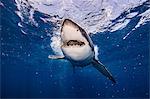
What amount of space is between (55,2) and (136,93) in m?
97.9

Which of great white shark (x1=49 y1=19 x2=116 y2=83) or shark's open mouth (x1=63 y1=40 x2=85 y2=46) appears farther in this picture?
shark's open mouth (x1=63 y1=40 x2=85 y2=46)

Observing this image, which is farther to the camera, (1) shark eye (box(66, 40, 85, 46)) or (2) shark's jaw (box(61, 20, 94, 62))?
(1) shark eye (box(66, 40, 85, 46))

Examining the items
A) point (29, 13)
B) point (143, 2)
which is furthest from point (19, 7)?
point (143, 2)

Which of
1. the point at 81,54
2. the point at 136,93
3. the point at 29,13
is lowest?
the point at 136,93

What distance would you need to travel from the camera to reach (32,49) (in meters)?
26.5

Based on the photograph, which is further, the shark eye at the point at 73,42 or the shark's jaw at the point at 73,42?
the shark eye at the point at 73,42

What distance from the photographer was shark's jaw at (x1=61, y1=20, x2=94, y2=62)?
5.69 meters

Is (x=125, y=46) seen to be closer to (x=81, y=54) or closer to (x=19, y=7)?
(x=19, y=7)

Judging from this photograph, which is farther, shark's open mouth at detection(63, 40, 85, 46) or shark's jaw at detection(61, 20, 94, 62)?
shark's open mouth at detection(63, 40, 85, 46)

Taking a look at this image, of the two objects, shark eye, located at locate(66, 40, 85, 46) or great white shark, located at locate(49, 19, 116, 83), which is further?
shark eye, located at locate(66, 40, 85, 46)

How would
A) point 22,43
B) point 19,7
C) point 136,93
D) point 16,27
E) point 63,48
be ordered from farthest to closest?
1. point 136,93
2. point 22,43
3. point 16,27
4. point 19,7
5. point 63,48

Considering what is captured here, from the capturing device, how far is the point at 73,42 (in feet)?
19.9

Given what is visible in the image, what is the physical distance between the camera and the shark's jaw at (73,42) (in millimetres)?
5688

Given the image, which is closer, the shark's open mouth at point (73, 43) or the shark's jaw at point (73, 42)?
the shark's jaw at point (73, 42)
